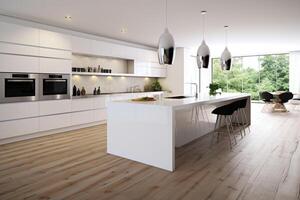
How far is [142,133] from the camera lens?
131 inches

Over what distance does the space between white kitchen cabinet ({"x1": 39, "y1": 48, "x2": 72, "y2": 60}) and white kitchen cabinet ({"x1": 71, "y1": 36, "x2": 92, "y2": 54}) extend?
24cm

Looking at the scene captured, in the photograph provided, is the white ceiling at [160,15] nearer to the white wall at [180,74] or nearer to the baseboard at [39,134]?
the white wall at [180,74]

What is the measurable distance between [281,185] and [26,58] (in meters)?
4.74

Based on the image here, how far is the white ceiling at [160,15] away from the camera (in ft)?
13.2

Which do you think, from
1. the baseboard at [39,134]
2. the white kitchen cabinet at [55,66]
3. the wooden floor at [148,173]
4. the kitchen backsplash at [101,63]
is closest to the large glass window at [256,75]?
the kitchen backsplash at [101,63]

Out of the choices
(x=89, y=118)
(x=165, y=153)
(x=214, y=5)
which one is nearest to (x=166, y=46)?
(x=214, y=5)

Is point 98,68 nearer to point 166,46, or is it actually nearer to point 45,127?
point 45,127

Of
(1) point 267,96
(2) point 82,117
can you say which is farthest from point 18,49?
(1) point 267,96

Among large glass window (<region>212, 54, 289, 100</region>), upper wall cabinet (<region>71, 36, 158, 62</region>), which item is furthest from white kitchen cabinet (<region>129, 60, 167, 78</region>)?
large glass window (<region>212, 54, 289, 100</region>)

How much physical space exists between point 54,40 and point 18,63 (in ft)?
3.20

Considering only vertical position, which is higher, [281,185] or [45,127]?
[45,127]

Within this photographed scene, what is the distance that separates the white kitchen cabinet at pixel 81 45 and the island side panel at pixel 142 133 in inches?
102

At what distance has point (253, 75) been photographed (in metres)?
12.0

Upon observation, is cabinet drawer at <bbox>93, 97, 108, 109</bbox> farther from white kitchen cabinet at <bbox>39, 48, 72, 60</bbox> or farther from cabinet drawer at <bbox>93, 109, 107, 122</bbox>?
white kitchen cabinet at <bbox>39, 48, 72, 60</bbox>
